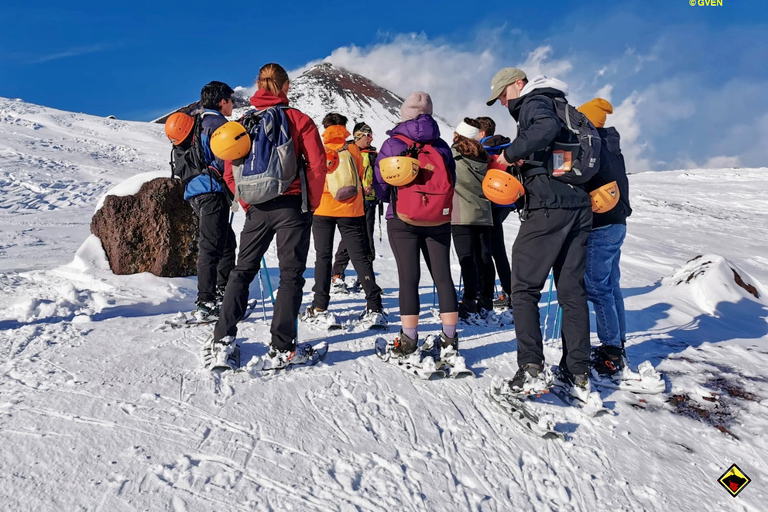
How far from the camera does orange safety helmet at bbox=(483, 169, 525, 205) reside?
307 cm

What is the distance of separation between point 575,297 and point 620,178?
42.1 inches

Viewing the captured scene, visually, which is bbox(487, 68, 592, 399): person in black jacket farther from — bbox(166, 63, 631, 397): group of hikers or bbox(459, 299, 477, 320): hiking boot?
bbox(459, 299, 477, 320): hiking boot

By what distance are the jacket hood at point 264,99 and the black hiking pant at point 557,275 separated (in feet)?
6.32

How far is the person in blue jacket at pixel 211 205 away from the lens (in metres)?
3.99

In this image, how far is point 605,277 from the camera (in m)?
3.57

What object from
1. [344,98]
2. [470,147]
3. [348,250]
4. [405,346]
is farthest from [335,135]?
[344,98]

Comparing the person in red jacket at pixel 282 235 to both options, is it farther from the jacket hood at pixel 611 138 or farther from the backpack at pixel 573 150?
the jacket hood at pixel 611 138

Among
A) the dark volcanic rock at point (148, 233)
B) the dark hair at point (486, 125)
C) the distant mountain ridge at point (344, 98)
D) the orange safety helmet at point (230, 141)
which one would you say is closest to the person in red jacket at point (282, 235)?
the orange safety helmet at point (230, 141)

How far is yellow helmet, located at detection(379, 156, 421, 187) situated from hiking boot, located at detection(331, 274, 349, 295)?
3.09 meters

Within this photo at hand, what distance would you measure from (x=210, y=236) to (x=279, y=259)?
→ 53.3 inches

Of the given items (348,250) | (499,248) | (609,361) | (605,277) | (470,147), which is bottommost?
(609,361)

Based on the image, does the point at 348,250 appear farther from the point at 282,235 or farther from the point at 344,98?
the point at 344,98

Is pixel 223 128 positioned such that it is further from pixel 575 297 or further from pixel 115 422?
pixel 575 297

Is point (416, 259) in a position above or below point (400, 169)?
below
